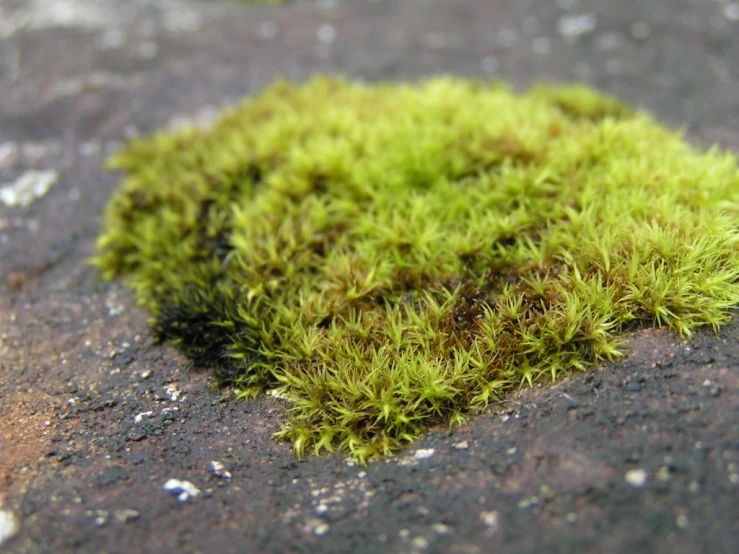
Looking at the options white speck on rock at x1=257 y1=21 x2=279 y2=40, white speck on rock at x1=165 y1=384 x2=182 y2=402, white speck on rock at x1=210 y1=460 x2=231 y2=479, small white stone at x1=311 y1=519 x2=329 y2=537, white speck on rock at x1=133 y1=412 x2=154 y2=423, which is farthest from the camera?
white speck on rock at x1=257 y1=21 x2=279 y2=40

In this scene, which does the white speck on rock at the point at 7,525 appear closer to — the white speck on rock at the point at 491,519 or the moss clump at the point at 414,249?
the moss clump at the point at 414,249

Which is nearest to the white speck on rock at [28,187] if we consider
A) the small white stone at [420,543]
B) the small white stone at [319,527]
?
the small white stone at [319,527]

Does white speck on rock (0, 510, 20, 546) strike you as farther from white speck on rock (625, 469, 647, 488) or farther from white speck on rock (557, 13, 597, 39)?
white speck on rock (557, 13, 597, 39)

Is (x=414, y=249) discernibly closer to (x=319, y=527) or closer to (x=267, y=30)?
(x=319, y=527)

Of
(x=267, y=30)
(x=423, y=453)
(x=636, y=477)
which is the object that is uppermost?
(x=267, y=30)

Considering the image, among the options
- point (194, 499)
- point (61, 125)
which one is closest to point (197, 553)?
point (194, 499)

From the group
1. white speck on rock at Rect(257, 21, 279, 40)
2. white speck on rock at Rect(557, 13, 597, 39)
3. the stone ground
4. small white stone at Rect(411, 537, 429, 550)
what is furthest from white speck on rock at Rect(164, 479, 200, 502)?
white speck on rock at Rect(557, 13, 597, 39)

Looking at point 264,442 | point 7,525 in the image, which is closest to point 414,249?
point 264,442

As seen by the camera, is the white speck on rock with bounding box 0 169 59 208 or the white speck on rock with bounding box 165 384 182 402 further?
the white speck on rock with bounding box 0 169 59 208
